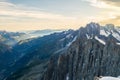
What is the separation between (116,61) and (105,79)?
120 meters

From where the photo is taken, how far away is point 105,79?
82.6 meters

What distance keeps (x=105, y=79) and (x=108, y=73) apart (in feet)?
388

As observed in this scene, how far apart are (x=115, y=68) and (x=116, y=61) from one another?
6222mm

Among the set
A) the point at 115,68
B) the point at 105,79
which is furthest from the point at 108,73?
the point at 105,79

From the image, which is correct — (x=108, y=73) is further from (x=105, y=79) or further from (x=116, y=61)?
(x=105, y=79)

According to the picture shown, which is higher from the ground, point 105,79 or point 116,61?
point 105,79

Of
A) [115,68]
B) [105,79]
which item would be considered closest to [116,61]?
[115,68]

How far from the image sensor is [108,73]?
19862cm

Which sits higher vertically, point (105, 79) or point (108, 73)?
point (105, 79)

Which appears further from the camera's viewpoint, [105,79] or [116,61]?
[116,61]

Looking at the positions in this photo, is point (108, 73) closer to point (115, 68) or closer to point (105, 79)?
point (115, 68)

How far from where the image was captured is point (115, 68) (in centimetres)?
19512

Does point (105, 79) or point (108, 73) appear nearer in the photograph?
point (105, 79)

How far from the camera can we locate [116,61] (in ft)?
654
